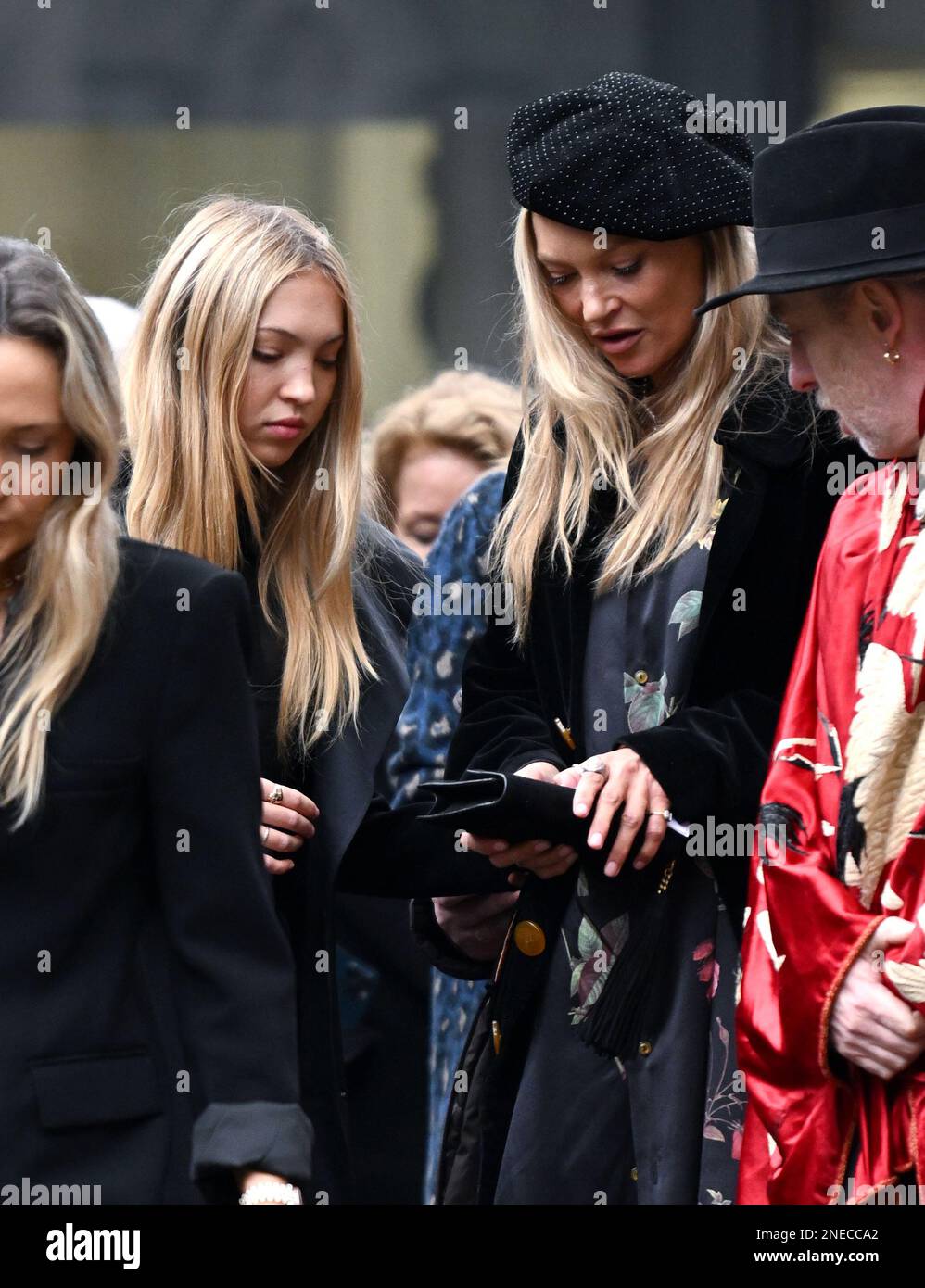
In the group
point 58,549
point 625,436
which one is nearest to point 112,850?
point 58,549

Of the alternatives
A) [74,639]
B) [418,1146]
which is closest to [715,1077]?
[74,639]

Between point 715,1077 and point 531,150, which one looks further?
point 531,150

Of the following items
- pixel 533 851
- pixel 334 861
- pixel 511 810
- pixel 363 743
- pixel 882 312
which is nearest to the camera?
pixel 882 312

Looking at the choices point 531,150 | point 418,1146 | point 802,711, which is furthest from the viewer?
point 418,1146

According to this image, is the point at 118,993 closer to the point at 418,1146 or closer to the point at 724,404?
the point at 724,404

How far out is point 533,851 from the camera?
2.84 m

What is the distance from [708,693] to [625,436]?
473 mm

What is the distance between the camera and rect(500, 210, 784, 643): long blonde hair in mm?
2967

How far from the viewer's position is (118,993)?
7.24 ft

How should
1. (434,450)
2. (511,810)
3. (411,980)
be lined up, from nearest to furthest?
(511,810), (411,980), (434,450)

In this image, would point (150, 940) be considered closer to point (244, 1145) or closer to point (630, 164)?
point (244, 1145)

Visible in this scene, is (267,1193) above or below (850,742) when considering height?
below

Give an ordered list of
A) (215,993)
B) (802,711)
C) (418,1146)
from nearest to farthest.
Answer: (215,993) → (802,711) → (418,1146)

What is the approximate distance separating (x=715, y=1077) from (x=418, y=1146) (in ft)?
4.70
